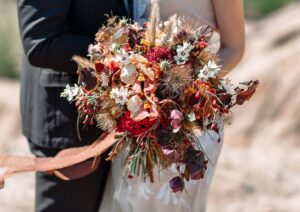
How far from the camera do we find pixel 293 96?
7199 millimetres

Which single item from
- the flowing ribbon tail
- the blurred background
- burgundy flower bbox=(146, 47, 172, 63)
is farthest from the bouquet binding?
the blurred background

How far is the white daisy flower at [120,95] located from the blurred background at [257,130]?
7.97ft

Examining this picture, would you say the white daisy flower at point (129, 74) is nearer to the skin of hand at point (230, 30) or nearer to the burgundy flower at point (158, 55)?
the burgundy flower at point (158, 55)

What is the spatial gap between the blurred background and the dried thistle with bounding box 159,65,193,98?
249 centimetres

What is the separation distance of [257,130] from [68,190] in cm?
435

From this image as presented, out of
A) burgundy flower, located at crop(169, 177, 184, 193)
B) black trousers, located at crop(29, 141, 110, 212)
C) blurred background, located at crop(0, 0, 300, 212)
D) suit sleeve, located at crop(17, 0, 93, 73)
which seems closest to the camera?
burgundy flower, located at crop(169, 177, 184, 193)

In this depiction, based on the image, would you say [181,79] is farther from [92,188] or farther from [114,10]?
[92,188]

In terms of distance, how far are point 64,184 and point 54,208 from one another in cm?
10

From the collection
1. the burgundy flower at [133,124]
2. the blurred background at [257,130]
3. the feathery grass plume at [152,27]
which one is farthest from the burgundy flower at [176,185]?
the blurred background at [257,130]

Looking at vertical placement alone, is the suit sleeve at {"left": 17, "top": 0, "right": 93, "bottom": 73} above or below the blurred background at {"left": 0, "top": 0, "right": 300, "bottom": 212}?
above

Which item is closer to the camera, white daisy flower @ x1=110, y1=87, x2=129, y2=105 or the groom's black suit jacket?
white daisy flower @ x1=110, y1=87, x2=129, y2=105

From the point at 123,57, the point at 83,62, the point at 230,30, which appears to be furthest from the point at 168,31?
the point at 230,30

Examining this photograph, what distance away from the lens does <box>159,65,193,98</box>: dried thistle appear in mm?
2379

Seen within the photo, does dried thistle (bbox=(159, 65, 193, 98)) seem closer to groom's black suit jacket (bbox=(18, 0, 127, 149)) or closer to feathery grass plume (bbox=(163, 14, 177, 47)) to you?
feathery grass plume (bbox=(163, 14, 177, 47))
